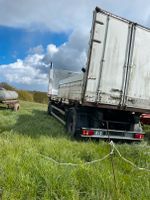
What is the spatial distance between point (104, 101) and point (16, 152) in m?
3.44

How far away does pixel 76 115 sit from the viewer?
9.02m

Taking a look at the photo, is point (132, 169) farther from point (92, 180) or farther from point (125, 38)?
point (125, 38)

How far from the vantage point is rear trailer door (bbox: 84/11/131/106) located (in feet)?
27.0

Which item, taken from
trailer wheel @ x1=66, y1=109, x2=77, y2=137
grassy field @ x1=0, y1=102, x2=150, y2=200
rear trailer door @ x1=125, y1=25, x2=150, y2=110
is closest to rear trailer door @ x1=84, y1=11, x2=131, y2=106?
rear trailer door @ x1=125, y1=25, x2=150, y2=110

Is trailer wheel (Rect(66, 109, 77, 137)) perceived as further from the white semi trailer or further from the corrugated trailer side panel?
the corrugated trailer side panel

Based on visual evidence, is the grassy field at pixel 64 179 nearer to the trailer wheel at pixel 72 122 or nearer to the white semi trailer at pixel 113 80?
the white semi trailer at pixel 113 80

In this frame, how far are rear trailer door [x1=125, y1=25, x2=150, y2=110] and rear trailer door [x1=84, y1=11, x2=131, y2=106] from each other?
27cm

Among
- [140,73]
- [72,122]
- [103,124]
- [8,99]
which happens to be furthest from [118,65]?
[8,99]

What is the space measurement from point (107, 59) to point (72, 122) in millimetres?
2319

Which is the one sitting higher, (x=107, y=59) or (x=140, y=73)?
(x=107, y=59)

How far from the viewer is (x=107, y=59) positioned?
8461 millimetres

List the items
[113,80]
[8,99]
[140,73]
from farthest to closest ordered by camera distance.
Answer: [8,99] < [140,73] < [113,80]

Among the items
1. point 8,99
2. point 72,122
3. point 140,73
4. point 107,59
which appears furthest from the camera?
point 8,99

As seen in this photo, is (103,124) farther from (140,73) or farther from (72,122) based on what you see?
(140,73)
